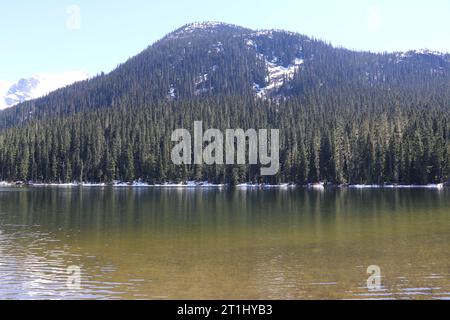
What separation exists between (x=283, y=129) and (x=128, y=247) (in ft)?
524

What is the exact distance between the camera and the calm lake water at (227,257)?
22062 mm

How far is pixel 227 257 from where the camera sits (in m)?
30.2

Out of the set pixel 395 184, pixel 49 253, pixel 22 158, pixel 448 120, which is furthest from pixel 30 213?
pixel 448 120

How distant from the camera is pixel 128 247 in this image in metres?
34.4

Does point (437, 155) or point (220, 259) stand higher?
point (437, 155)

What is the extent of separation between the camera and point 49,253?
3222 cm

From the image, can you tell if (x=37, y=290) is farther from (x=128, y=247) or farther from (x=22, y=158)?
(x=22, y=158)

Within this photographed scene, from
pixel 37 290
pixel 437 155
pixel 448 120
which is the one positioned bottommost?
pixel 37 290

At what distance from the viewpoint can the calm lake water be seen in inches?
869

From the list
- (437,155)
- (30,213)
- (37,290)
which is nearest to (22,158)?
(30,213)

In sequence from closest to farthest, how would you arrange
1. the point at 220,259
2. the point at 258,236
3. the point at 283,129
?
the point at 220,259 → the point at 258,236 → the point at 283,129
